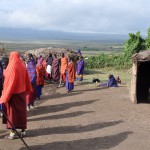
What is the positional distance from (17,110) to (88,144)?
174 cm

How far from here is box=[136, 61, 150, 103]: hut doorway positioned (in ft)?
52.0

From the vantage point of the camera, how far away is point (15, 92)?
9.43 meters

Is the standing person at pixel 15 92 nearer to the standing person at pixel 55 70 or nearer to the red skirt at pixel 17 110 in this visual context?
the red skirt at pixel 17 110

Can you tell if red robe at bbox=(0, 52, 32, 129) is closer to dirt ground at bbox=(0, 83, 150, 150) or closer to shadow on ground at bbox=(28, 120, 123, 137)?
dirt ground at bbox=(0, 83, 150, 150)

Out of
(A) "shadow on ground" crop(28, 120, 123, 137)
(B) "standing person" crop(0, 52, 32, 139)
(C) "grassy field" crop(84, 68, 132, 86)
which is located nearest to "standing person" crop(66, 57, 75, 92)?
(C) "grassy field" crop(84, 68, 132, 86)

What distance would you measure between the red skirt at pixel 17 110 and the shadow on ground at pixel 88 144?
0.71 m

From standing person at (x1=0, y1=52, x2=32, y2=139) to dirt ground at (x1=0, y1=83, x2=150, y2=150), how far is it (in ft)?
1.61

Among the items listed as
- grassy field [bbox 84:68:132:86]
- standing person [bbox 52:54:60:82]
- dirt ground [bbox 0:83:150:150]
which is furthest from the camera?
grassy field [bbox 84:68:132:86]

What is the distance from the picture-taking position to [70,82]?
59.4 feet

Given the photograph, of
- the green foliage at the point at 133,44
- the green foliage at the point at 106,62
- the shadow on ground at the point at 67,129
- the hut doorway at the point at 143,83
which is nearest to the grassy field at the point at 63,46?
the green foliage at the point at 106,62

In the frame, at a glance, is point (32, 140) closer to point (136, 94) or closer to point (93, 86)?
point (136, 94)

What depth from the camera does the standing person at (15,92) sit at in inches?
370

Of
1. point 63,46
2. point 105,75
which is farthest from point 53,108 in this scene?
point 63,46

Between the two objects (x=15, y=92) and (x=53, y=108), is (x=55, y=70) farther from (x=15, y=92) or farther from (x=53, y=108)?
(x=15, y=92)
